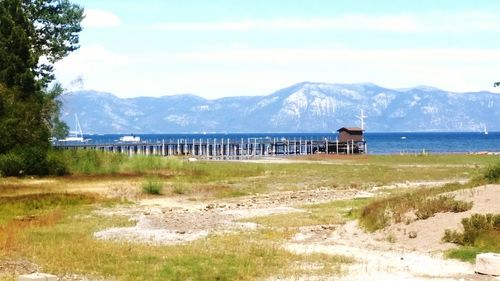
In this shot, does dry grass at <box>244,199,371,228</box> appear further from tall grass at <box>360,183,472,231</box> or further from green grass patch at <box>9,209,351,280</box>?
green grass patch at <box>9,209,351,280</box>

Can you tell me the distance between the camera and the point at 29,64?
205 ft

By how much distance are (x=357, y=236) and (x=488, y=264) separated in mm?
7677

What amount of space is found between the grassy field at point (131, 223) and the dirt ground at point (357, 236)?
782 millimetres

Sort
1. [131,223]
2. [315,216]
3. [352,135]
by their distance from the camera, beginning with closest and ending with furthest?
1. [131,223]
2. [315,216]
3. [352,135]

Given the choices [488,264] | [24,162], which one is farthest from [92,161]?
[488,264]

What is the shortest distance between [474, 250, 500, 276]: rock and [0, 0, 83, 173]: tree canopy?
141 feet

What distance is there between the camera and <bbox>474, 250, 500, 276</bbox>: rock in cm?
1764

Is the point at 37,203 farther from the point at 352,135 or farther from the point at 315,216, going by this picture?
the point at 352,135

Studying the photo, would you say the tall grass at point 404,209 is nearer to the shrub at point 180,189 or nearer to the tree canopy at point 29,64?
the shrub at point 180,189

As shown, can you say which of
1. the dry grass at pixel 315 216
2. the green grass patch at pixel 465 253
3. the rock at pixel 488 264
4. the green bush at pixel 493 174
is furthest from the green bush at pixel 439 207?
the rock at pixel 488 264

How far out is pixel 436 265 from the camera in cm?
1972

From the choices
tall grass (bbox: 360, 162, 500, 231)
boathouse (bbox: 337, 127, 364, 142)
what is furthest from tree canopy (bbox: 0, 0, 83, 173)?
boathouse (bbox: 337, 127, 364, 142)

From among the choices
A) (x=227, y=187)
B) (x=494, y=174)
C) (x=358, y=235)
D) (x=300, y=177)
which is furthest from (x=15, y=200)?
(x=300, y=177)

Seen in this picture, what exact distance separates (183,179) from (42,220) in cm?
2681
